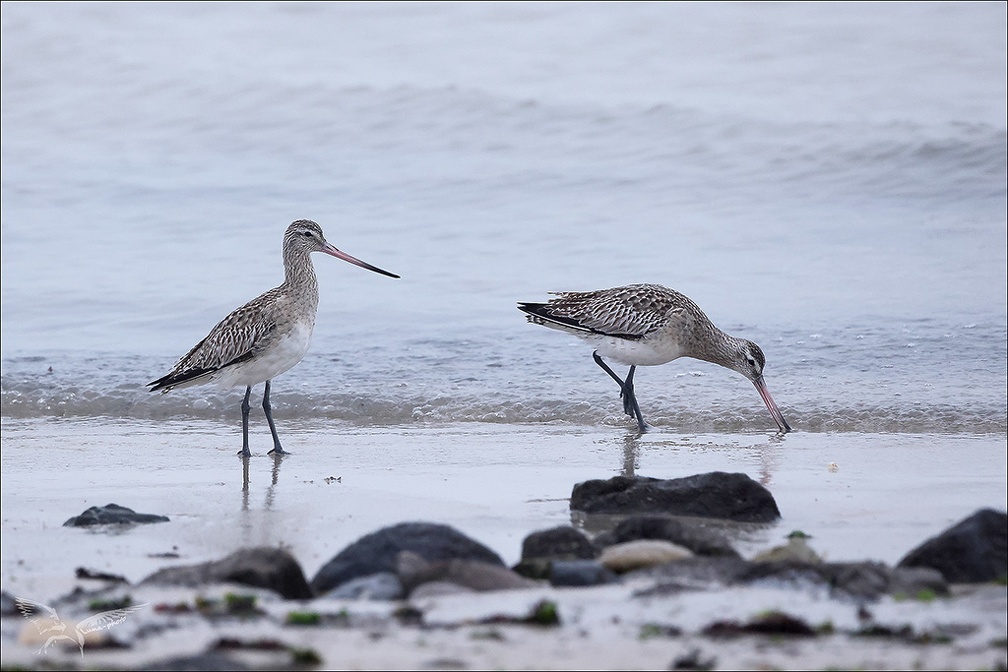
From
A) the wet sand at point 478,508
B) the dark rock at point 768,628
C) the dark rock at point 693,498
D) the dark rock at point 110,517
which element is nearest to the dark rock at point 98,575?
the wet sand at point 478,508

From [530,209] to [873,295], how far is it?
5.18 metres

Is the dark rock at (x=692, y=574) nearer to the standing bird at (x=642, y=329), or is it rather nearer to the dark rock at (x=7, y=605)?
the dark rock at (x=7, y=605)

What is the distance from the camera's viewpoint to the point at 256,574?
14.1ft

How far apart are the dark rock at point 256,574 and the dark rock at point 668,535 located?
1140mm

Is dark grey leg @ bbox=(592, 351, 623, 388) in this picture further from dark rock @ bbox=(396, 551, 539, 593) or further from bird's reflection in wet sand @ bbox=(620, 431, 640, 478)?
dark rock @ bbox=(396, 551, 539, 593)

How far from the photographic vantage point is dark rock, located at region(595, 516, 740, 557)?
15.6ft

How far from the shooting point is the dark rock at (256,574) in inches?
169

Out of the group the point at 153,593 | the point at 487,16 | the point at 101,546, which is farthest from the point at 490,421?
the point at 487,16

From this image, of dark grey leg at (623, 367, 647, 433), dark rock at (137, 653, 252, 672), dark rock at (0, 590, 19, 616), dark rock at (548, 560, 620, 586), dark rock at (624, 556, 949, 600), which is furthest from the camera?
dark grey leg at (623, 367, 647, 433)

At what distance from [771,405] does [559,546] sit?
374 cm

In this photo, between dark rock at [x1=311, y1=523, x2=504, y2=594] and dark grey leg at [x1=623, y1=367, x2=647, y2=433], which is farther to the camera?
dark grey leg at [x1=623, y1=367, x2=647, y2=433]

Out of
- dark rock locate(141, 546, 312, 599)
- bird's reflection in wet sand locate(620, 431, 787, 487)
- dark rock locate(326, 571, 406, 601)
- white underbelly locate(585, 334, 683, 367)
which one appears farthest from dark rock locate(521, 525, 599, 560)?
white underbelly locate(585, 334, 683, 367)

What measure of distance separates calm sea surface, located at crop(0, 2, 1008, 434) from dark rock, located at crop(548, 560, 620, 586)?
13.4 ft

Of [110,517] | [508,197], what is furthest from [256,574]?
[508,197]
